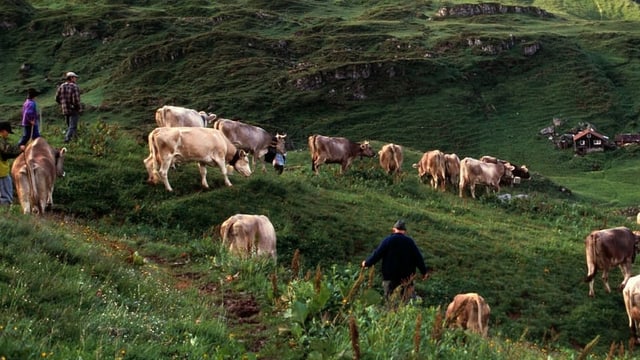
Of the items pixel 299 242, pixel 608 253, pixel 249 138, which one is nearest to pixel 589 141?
pixel 608 253

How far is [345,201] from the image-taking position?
18.6 meters

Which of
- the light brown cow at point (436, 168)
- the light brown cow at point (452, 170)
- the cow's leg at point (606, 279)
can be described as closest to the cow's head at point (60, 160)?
the cow's leg at point (606, 279)

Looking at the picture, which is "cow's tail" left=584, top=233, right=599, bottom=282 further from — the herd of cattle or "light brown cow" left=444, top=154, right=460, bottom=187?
"light brown cow" left=444, top=154, right=460, bottom=187

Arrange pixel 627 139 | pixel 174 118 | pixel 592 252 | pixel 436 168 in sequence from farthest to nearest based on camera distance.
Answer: pixel 627 139 < pixel 436 168 < pixel 174 118 < pixel 592 252

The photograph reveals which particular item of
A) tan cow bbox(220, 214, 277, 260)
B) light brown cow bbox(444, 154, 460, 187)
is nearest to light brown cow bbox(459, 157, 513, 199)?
light brown cow bbox(444, 154, 460, 187)

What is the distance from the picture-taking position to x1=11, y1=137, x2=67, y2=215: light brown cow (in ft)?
37.3

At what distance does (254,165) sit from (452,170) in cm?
987

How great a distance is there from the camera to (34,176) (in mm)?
11383

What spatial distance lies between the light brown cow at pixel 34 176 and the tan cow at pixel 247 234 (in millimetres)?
3583

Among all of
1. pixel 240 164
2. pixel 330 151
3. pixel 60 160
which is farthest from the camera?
pixel 330 151

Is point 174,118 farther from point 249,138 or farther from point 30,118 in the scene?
point 30,118

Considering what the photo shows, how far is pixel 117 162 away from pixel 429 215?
985 centimetres

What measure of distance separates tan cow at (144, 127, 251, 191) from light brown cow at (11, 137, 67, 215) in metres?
3.09

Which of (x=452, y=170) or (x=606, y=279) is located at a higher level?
(x=606, y=279)
